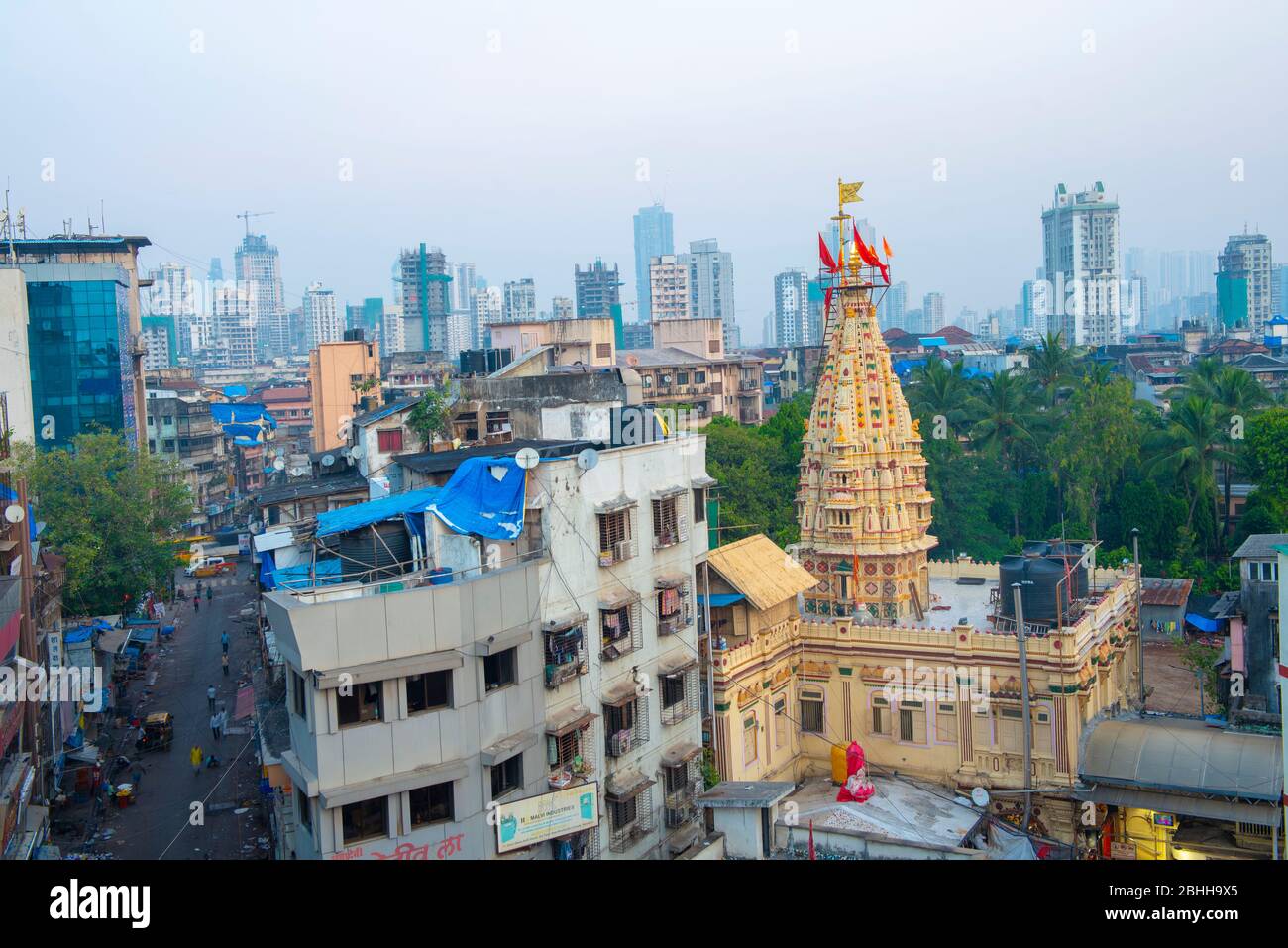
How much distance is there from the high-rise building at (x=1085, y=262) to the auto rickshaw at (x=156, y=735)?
15307 cm

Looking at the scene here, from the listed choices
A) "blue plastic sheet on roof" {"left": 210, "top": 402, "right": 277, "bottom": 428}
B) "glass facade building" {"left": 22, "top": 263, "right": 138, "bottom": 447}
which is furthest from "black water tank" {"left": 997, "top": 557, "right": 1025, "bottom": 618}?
"blue plastic sheet on roof" {"left": 210, "top": 402, "right": 277, "bottom": 428}

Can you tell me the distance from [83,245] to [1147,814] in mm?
67694

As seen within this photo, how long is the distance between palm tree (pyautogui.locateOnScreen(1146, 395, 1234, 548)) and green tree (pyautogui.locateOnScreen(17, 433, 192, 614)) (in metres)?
37.8

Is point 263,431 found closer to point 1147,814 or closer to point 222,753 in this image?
point 222,753

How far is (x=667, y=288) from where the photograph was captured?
157 meters

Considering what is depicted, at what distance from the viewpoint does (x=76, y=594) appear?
37.3 m

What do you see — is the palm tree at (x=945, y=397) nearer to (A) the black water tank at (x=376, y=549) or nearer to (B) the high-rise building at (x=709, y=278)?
(A) the black water tank at (x=376, y=549)

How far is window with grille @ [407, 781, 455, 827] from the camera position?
1730 cm

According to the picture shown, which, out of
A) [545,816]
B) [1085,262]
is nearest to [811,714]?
[545,816]

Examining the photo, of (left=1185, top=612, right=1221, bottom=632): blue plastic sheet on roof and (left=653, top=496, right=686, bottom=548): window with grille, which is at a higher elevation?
(left=653, top=496, right=686, bottom=548): window with grille

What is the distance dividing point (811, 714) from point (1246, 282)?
15656 centimetres

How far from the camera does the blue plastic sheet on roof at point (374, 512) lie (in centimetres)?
2047

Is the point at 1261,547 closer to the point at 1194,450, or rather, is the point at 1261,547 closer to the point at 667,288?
the point at 1194,450

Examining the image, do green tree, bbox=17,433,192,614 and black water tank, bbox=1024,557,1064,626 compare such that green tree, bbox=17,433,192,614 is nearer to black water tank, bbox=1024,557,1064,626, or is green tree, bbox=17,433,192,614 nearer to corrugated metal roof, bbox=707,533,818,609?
corrugated metal roof, bbox=707,533,818,609
